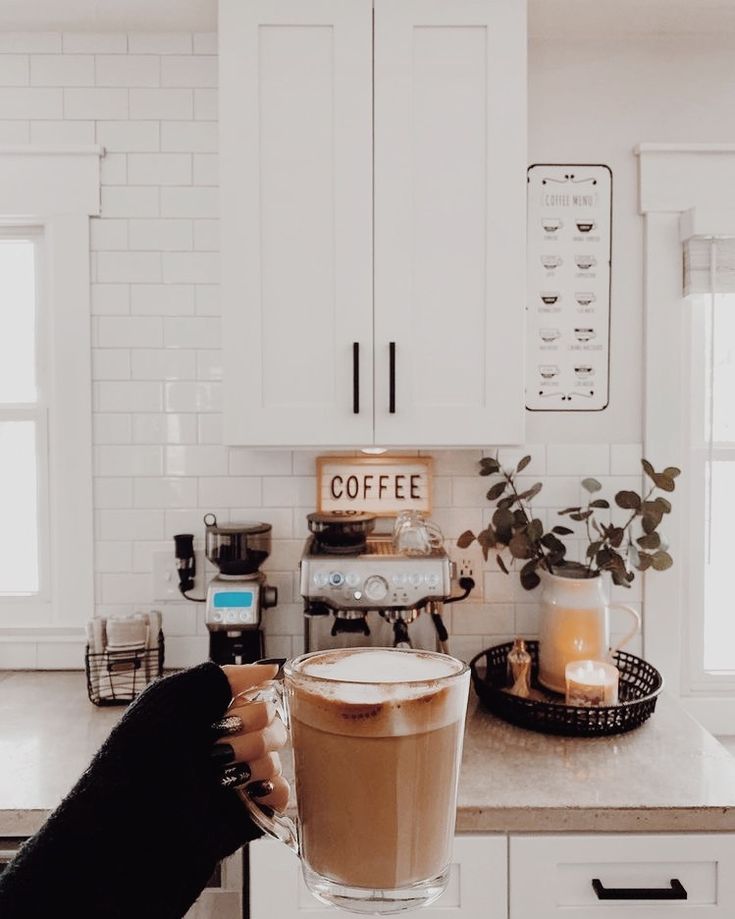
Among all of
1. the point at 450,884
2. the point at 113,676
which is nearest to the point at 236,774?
the point at 450,884

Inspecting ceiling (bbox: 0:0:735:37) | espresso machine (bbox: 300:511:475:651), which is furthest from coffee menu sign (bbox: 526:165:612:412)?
espresso machine (bbox: 300:511:475:651)

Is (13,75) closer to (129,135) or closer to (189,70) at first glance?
(129,135)

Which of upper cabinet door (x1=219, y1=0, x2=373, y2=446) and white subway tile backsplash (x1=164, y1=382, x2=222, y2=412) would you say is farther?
white subway tile backsplash (x1=164, y1=382, x2=222, y2=412)

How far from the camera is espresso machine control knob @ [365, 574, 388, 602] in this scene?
65.4 inches

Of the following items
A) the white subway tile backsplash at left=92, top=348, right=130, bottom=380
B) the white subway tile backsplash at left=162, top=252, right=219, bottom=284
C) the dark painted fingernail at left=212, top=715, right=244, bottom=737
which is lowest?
the dark painted fingernail at left=212, top=715, right=244, bottom=737

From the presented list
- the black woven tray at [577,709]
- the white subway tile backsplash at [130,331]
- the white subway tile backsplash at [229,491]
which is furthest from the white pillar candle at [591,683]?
the white subway tile backsplash at [130,331]

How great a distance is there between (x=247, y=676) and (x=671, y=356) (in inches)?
64.9

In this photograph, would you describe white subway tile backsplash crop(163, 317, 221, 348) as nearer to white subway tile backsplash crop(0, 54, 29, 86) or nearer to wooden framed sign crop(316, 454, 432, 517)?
wooden framed sign crop(316, 454, 432, 517)

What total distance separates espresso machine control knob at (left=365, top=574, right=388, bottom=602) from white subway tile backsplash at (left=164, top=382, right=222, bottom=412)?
A: 697mm

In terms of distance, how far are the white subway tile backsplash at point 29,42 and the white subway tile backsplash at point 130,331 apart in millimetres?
726

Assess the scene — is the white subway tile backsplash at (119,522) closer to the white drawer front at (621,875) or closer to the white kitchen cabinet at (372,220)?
the white kitchen cabinet at (372,220)

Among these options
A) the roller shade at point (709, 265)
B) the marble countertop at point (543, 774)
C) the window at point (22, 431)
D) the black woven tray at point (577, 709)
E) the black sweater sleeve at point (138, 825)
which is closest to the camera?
the black sweater sleeve at point (138, 825)

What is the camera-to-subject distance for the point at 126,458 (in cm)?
206

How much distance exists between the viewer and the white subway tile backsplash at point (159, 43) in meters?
2.00
